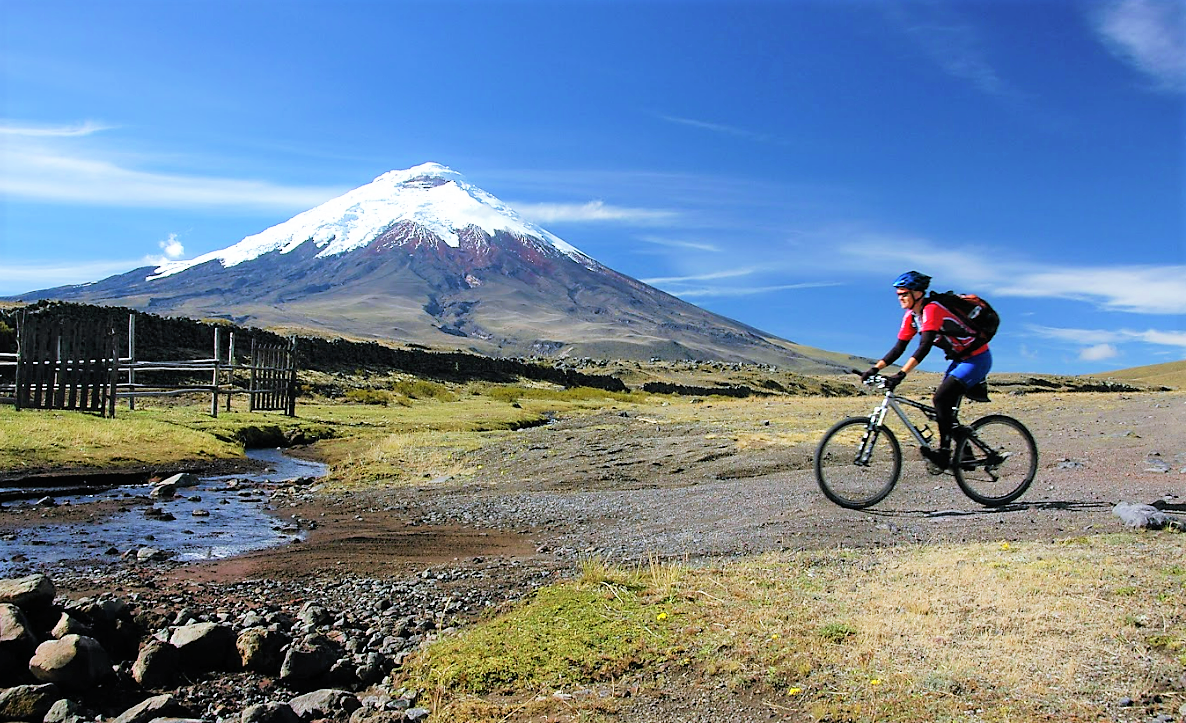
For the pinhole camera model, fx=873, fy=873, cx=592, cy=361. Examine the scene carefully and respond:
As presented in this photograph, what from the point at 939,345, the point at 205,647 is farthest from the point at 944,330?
the point at 205,647

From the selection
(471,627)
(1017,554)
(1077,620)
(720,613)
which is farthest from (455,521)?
(1077,620)

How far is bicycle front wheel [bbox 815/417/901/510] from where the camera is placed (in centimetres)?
1054

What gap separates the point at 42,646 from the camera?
6.55 metres

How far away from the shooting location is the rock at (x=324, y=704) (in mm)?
6199

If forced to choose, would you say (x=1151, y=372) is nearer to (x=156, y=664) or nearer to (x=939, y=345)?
(x=939, y=345)

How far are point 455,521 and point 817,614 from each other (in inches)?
319

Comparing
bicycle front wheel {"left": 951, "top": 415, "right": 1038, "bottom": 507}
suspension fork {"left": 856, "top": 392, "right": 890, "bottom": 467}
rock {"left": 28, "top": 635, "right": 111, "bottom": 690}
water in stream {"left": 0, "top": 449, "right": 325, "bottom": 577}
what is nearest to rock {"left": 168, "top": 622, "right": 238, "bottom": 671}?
rock {"left": 28, "top": 635, "right": 111, "bottom": 690}

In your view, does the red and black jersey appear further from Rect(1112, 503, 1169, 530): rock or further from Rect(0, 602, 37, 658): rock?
Rect(0, 602, 37, 658): rock

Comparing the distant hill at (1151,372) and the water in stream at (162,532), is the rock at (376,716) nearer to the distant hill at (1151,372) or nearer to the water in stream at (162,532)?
the water in stream at (162,532)

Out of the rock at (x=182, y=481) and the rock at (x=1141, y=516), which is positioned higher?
the rock at (x=1141, y=516)

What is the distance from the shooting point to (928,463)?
35.3 ft

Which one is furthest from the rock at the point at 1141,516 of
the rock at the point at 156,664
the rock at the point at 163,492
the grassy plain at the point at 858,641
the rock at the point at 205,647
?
the rock at the point at 163,492

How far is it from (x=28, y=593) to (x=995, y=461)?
10118mm

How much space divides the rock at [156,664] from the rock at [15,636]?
2.47ft
